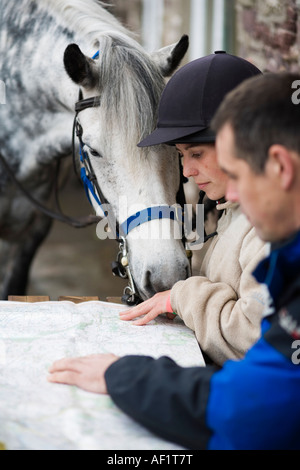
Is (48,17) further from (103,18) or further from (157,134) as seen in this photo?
(157,134)

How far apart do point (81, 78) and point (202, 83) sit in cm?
58

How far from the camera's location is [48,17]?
2521mm

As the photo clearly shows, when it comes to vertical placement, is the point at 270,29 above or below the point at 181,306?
above

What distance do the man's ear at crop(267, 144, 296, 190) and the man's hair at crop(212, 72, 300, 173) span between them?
0.01 meters

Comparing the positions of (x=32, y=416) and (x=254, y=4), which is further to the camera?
(x=254, y=4)

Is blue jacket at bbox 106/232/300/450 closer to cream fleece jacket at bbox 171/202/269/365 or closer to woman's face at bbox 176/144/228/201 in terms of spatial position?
cream fleece jacket at bbox 171/202/269/365

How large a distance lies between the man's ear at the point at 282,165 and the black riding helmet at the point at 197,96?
64cm

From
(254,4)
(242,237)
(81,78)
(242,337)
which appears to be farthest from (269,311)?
(254,4)

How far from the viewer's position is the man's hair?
36.5 inches

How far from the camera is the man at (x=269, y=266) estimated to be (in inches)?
36.4

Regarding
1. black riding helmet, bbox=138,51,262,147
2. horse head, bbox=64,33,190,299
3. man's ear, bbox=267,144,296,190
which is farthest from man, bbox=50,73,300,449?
horse head, bbox=64,33,190,299

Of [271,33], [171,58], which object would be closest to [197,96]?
[171,58]

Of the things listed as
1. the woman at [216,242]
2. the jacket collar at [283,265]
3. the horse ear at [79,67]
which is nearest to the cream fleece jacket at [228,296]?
the woman at [216,242]

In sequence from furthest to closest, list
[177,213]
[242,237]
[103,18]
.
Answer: [103,18] < [177,213] < [242,237]
